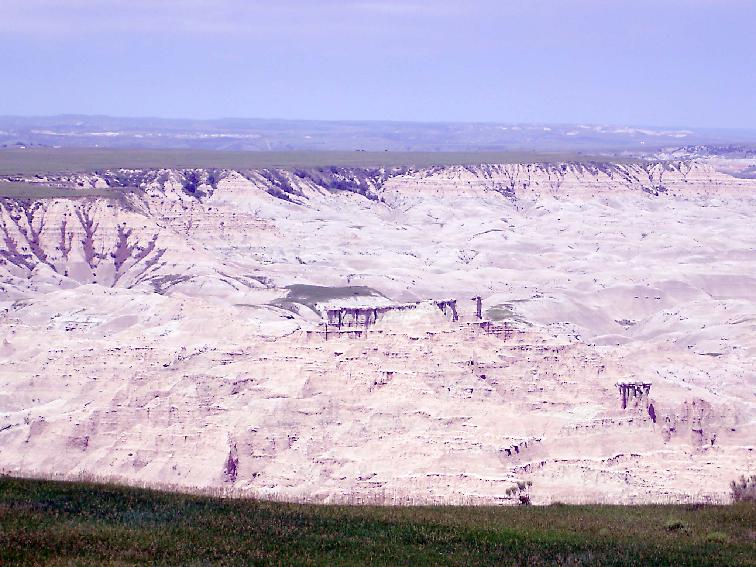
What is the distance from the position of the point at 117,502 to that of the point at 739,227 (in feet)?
370

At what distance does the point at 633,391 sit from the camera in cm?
3944

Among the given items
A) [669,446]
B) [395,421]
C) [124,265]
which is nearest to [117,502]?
[395,421]

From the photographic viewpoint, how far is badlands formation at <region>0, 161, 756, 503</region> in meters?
35.2

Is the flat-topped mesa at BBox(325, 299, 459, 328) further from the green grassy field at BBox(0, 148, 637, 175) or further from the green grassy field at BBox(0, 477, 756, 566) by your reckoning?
the green grassy field at BBox(0, 148, 637, 175)

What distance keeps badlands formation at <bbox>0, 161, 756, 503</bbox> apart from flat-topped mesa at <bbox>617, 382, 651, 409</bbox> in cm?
10

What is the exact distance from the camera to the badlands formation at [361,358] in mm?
35188

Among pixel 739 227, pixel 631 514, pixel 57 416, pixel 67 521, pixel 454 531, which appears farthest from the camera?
pixel 739 227

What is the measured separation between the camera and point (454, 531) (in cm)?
1689

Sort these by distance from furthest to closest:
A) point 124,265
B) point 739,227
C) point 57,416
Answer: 1. point 739,227
2. point 124,265
3. point 57,416

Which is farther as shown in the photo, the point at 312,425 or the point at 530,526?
the point at 312,425

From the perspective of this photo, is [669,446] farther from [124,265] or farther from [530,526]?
[124,265]

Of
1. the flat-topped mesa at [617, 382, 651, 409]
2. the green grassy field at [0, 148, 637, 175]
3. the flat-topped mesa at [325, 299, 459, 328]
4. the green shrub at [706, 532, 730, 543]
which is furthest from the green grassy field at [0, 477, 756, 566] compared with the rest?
the green grassy field at [0, 148, 637, 175]

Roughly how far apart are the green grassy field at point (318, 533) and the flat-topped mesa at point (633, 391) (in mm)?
19815

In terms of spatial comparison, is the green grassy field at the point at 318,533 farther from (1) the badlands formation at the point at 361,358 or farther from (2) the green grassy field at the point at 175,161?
(2) the green grassy field at the point at 175,161
